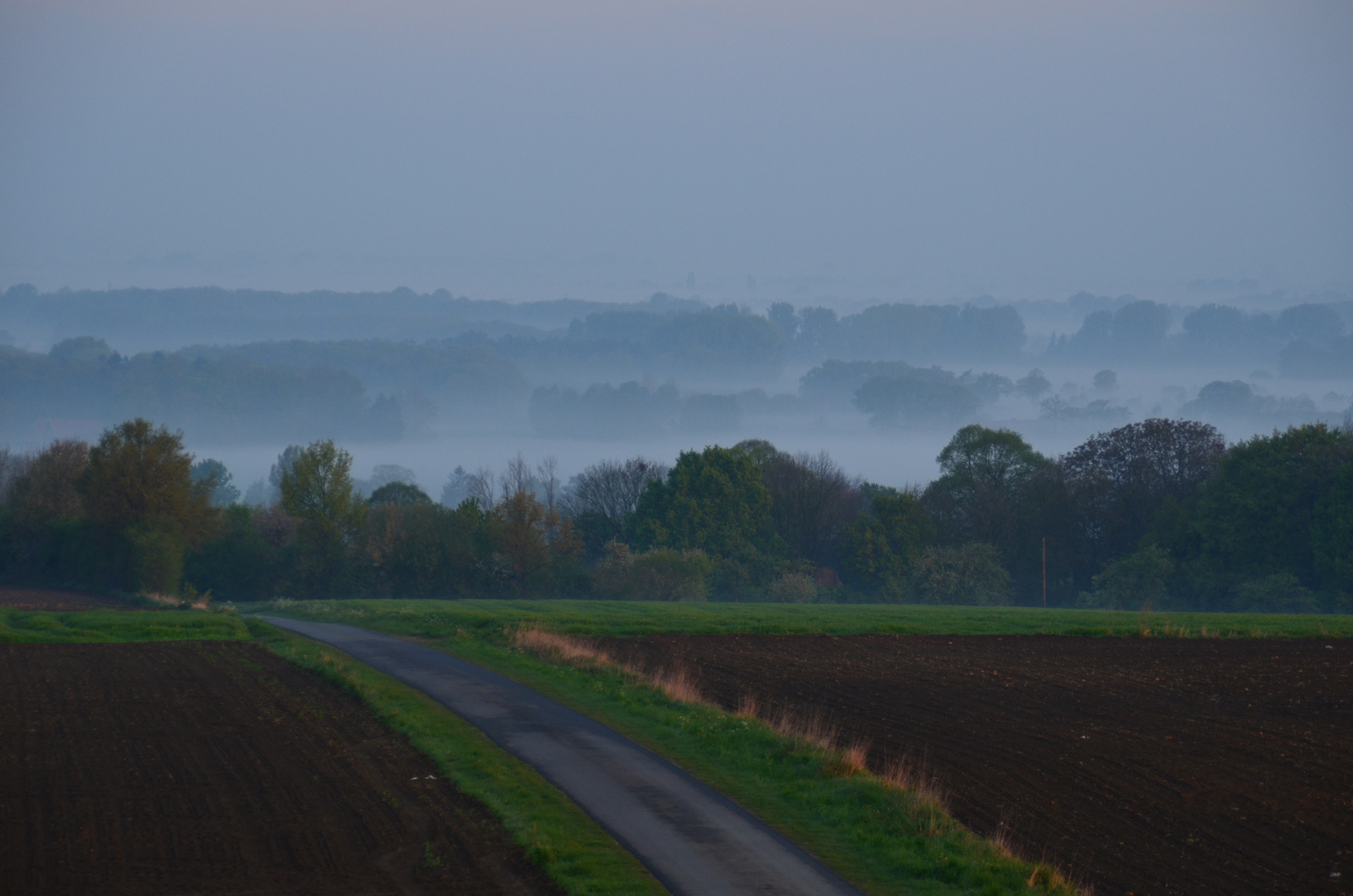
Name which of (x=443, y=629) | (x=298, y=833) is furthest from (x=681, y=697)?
(x=443, y=629)

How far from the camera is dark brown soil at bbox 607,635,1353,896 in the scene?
42.2ft

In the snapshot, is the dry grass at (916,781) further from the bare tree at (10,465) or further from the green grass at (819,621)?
the bare tree at (10,465)

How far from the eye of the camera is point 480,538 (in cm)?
7581

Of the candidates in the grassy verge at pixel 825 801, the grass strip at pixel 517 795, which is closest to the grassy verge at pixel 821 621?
the grass strip at pixel 517 795

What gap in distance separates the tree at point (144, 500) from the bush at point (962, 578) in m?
49.6

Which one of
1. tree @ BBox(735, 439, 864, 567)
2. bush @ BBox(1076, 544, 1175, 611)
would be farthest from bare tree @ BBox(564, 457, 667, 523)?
bush @ BBox(1076, 544, 1175, 611)

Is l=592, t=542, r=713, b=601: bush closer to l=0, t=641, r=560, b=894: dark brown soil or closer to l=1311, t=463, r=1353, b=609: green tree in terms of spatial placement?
l=1311, t=463, r=1353, b=609: green tree

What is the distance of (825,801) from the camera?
48.9 feet

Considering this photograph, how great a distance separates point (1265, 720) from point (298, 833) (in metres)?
18.2

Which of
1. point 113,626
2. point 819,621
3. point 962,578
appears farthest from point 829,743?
point 962,578

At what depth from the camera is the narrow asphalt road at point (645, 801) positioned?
11859mm

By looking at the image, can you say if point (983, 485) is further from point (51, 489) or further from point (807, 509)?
point (51, 489)

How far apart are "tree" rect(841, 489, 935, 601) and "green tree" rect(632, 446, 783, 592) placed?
6.99 m

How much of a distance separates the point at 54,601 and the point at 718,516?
46618 millimetres
